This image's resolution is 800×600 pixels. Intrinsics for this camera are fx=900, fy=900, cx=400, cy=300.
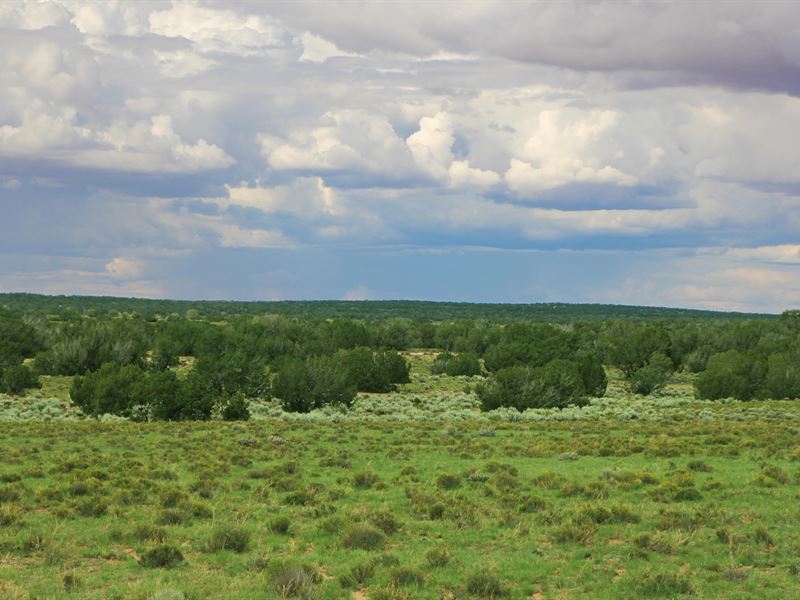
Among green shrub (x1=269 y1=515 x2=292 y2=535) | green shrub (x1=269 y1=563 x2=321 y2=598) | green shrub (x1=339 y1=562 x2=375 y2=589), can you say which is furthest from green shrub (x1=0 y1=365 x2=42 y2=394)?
green shrub (x1=339 y1=562 x2=375 y2=589)

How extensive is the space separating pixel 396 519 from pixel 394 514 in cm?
66

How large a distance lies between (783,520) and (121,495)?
15528 mm

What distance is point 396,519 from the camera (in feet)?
67.1

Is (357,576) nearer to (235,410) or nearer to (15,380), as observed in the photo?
(235,410)

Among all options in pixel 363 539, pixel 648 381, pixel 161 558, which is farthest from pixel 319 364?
pixel 161 558

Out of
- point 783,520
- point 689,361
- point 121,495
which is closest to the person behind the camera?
point 783,520

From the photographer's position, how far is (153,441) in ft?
113

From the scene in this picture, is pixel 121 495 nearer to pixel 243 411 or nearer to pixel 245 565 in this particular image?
pixel 245 565

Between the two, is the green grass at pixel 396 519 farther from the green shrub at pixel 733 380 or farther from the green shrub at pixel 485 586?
the green shrub at pixel 733 380

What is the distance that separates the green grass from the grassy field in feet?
0.21

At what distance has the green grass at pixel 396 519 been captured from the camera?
15383 mm

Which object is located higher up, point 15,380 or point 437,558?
point 437,558

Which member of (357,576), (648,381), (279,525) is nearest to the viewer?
(357,576)

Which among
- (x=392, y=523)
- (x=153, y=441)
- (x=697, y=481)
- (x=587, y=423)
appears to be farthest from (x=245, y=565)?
(x=587, y=423)
